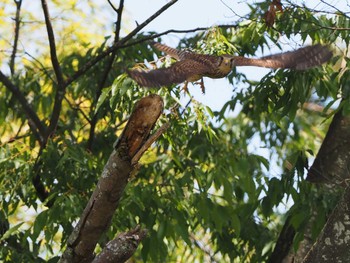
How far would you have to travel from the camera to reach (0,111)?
19.1 feet

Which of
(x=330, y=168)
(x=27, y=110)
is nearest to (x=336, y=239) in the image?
(x=330, y=168)

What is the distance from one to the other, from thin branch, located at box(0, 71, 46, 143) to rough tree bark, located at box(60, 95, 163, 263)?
2.37 metres

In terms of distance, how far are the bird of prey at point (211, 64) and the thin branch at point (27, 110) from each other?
1.72m

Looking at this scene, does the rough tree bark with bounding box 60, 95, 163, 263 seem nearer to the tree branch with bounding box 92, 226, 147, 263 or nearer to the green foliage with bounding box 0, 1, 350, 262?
the tree branch with bounding box 92, 226, 147, 263

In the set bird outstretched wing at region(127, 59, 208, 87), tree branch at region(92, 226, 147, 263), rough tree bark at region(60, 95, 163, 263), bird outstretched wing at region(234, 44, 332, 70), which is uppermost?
bird outstretched wing at region(234, 44, 332, 70)

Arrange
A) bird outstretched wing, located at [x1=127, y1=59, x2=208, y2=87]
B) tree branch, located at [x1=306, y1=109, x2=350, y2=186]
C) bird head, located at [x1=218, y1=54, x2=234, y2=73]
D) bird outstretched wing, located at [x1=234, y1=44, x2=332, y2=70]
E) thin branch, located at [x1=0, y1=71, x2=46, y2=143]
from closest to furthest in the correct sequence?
bird outstretched wing, located at [x1=127, y1=59, x2=208, y2=87]
bird head, located at [x1=218, y1=54, x2=234, y2=73]
bird outstretched wing, located at [x1=234, y1=44, x2=332, y2=70]
tree branch, located at [x1=306, y1=109, x2=350, y2=186]
thin branch, located at [x1=0, y1=71, x2=46, y2=143]

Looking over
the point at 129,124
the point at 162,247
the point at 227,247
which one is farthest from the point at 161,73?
the point at 227,247

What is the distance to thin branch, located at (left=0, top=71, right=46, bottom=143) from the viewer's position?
5384 millimetres

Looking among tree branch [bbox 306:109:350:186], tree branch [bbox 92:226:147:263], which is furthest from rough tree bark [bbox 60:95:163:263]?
tree branch [bbox 306:109:350:186]

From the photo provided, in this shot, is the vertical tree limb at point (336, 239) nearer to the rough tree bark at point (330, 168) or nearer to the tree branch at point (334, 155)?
the rough tree bark at point (330, 168)

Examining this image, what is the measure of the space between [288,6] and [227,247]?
182 centimetres

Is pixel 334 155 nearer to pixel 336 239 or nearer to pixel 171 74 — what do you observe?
pixel 336 239

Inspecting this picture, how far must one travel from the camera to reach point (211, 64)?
3.48 metres

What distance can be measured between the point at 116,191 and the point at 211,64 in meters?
0.81
